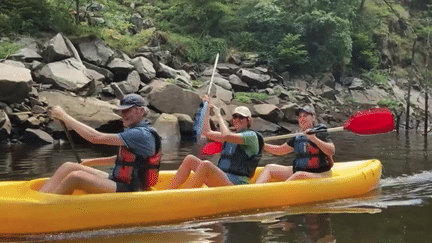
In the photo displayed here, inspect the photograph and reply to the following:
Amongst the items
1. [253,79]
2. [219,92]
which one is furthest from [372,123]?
[253,79]

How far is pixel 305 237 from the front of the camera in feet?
12.9

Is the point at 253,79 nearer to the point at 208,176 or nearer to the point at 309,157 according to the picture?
the point at 309,157

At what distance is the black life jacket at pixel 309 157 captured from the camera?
213 inches

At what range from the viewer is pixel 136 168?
13.8 feet

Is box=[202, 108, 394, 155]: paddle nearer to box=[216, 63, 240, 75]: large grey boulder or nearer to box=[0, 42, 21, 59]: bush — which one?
box=[0, 42, 21, 59]: bush

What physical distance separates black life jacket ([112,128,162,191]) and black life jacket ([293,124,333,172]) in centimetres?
174

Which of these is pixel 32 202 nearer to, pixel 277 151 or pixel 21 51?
pixel 277 151

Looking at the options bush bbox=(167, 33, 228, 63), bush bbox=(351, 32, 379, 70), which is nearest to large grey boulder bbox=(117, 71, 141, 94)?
bush bbox=(167, 33, 228, 63)

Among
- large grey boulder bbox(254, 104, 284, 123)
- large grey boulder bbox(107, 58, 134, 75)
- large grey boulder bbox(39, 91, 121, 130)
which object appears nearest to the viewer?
large grey boulder bbox(39, 91, 121, 130)

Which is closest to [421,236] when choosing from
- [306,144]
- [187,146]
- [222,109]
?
[306,144]

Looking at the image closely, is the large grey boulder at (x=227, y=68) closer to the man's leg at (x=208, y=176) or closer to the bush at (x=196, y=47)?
the bush at (x=196, y=47)

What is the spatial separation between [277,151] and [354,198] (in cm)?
98

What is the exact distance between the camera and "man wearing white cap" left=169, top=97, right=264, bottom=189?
4.76 m

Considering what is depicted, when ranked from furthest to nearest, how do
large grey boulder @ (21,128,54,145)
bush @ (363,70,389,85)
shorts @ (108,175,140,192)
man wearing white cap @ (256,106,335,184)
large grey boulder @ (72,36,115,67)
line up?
bush @ (363,70,389,85) → large grey boulder @ (72,36,115,67) → large grey boulder @ (21,128,54,145) → man wearing white cap @ (256,106,335,184) → shorts @ (108,175,140,192)
